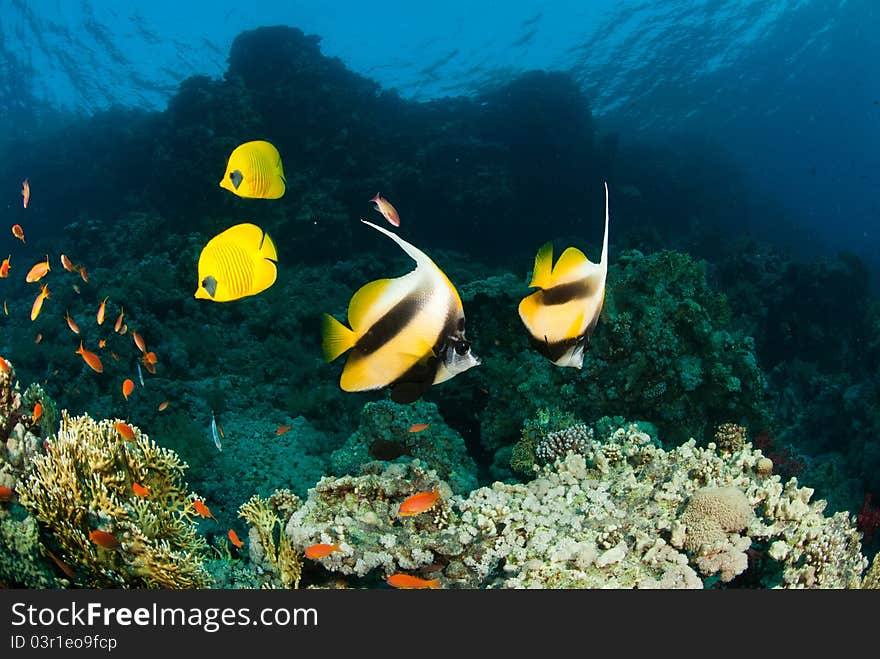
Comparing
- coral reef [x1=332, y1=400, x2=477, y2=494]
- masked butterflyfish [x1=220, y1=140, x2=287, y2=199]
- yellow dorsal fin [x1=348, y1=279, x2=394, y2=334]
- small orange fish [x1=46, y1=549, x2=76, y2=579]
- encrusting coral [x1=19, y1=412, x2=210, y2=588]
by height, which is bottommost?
coral reef [x1=332, y1=400, x2=477, y2=494]

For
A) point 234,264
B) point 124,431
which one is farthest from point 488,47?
point 234,264

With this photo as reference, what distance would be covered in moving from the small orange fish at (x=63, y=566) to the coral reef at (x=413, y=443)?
8.17ft

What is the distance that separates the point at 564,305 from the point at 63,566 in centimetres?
363

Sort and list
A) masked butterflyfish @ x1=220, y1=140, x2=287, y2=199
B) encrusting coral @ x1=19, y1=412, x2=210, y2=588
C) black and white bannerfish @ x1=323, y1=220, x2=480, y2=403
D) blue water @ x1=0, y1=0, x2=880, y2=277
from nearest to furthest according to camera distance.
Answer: black and white bannerfish @ x1=323, y1=220, x2=480, y2=403 < masked butterflyfish @ x1=220, y1=140, x2=287, y2=199 < encrusting coral @ x1=19, y1=412, x2=210, y2=588 < blue water @ x1=0, y1=0, x2=880, y2=277

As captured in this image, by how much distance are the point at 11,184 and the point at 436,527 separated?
112 feet

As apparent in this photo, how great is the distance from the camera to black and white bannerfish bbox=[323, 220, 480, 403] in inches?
51.3

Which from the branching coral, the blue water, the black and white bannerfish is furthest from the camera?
the blue water

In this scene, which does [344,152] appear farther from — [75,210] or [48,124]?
[48,124]

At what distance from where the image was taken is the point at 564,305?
1626 mm

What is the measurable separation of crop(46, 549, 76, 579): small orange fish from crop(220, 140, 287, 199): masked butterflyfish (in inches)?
104

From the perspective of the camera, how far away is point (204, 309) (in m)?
11.7

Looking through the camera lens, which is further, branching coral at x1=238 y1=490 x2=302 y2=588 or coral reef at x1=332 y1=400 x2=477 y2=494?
coral reef at x1=332 y1=400 x2=477 y2=494

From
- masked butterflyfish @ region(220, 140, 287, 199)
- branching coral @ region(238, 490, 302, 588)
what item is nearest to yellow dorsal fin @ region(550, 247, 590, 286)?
masked butterflyfish @ region(220, 140, 287, 199)

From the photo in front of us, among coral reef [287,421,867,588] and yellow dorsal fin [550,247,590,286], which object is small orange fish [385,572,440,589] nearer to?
coral reef [287,421,867,588]
